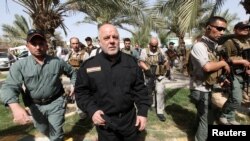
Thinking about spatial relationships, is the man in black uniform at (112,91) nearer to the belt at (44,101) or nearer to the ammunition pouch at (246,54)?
the belt at (44,101)

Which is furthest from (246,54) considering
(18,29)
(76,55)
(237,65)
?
(18,29)

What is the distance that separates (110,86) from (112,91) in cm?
5

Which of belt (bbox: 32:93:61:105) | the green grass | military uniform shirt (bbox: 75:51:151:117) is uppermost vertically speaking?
military uniform shirt (bbox: 75:51:151:117)

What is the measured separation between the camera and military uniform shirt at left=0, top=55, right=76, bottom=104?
385cm

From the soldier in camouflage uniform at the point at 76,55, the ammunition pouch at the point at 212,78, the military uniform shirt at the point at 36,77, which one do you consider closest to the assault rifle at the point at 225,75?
the ammunition pouch at the point at 212,78

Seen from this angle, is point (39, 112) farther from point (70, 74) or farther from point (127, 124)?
point (127, 124)

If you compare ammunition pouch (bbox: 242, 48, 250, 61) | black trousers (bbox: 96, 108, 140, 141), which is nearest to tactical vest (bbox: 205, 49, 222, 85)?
ammunition pouch (bbox: 242, 48, 250, 61)

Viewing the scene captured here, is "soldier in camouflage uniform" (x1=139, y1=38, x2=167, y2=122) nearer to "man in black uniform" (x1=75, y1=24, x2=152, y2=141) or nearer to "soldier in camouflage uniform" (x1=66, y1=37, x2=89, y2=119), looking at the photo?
"soldier in camouflage uniform" (x1=66, y1=37, x2=89, y2=119)

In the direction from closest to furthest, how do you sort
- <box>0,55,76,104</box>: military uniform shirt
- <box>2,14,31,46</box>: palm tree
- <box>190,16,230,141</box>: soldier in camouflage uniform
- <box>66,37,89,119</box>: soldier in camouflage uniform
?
1. <box>0,55,76,104</box>: military uniform shirt
2. <box>190,16,230,141</box>: soldier in camouflage uniform
3. <box>66,37,89,119</box>: soldier in camouflage uniform
4. <box>2,14,31,46</box>: palm tree

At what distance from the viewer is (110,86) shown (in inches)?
122

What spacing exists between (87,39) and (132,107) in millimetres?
5311

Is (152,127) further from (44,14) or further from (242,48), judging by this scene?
(44,14)

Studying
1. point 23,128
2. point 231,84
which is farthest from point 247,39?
point 23,128

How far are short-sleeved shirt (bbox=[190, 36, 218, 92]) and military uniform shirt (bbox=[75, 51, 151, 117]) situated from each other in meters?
1.49
